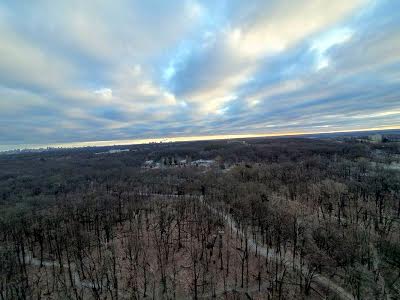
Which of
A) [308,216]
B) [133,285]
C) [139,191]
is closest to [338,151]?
[308,216]

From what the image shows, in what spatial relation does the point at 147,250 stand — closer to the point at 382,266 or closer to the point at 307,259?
the point at 307,259

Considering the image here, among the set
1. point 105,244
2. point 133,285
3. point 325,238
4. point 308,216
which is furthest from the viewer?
point 308,216

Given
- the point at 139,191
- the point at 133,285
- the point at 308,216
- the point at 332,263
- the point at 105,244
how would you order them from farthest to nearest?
the point at 139,191
the point at 308,216
the point at 105,244
the point at 332,263
the point at 133,285

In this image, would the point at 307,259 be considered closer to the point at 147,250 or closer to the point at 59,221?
the point at 147,250

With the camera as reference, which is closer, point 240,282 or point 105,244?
point 240,282

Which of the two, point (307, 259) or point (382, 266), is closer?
point (382, 266)

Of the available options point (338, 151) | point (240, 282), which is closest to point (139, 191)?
point (240, 282)

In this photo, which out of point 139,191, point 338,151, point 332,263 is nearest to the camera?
point 332,263

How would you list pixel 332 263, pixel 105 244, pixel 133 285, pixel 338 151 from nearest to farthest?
pixel 133 285, pixel 332 263, pixel 105 244, pixel 338 151

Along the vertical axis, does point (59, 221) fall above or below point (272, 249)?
above
